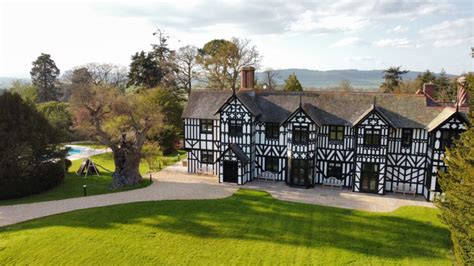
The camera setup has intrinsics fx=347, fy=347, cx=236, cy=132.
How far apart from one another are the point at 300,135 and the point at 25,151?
1710 cm

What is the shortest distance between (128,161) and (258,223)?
1053 centimetres

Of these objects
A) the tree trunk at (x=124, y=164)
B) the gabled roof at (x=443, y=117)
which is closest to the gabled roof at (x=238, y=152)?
the tree trunk at (x=124, y=164)

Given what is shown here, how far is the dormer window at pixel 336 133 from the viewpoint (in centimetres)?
2250

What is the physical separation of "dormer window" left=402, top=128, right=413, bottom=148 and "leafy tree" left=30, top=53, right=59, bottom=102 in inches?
2228

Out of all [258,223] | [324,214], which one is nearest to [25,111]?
[258,223]

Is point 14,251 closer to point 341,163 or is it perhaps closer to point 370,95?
point 341,163

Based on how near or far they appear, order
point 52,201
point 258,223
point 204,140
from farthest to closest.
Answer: point 204,140
point 52,201
point 258,223

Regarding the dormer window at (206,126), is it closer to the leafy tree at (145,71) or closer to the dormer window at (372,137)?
the dormer window at (372,137)

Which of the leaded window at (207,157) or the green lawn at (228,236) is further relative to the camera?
the leaded window at (207,157)

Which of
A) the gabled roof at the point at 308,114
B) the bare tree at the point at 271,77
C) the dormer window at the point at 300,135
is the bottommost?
the dormer window at the point at 300,135

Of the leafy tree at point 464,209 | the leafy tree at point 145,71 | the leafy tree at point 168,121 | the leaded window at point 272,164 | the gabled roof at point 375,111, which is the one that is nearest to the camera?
the leafy tree at point 464,209

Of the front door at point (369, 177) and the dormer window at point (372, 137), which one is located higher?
the dormer window at point (372, 137)

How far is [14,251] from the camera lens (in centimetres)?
1456

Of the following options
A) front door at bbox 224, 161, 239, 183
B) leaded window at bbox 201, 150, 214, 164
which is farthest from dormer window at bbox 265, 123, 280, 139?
leaded window at bbox 201, 150, 214, 164
